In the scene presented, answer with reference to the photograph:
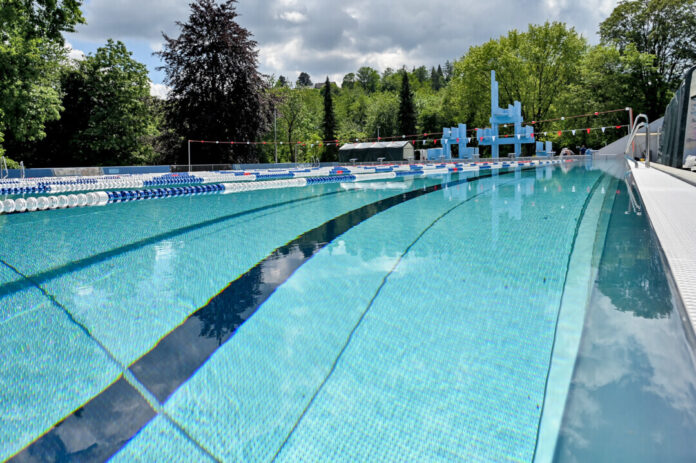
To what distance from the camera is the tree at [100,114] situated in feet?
71.0

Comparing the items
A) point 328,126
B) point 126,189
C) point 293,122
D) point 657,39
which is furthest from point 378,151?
point 126,189

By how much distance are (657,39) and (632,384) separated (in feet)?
113

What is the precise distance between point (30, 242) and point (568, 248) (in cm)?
533

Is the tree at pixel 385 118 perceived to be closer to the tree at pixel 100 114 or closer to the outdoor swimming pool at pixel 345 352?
the tree at pixel 100 114

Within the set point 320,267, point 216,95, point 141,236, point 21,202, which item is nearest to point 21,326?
point 320,267

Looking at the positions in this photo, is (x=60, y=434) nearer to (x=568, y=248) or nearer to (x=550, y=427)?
(x=550, y=427)

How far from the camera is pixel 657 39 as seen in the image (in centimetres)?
2678

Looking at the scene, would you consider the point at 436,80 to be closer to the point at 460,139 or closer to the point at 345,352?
the point at 460,139

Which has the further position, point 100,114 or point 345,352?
point 100,114

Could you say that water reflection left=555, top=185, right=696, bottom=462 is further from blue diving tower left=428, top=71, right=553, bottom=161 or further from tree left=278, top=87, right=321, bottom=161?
tree left=278, top=87, right=321, bottom=161

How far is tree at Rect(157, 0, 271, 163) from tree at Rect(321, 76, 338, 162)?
2513 centimetres

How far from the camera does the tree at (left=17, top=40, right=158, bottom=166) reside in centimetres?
2164

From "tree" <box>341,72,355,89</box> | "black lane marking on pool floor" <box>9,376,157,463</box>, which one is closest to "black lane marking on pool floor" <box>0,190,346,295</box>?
"black lane marking on pool floor" <box>9,376,157,463</box>

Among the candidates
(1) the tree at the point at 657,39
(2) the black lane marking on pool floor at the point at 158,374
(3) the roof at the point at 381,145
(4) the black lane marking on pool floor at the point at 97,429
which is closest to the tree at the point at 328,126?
(3) the roof at the point at 381,145
